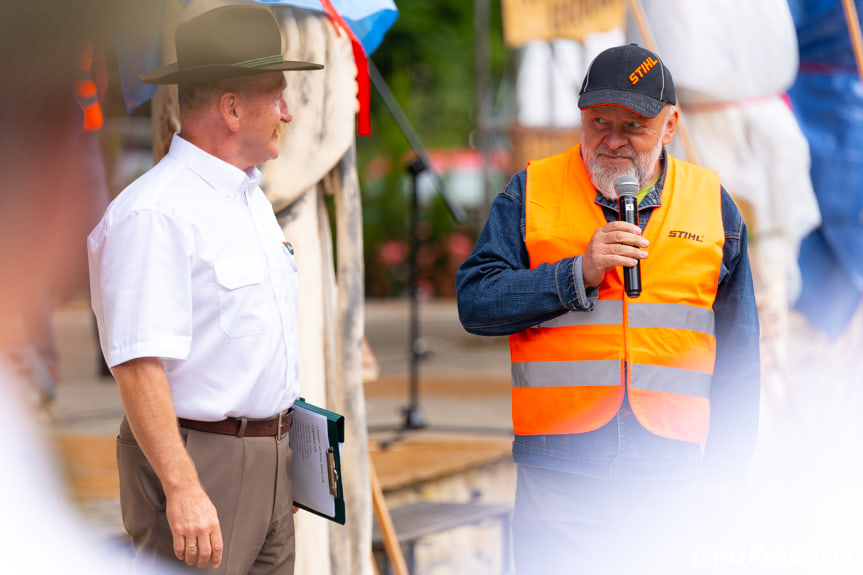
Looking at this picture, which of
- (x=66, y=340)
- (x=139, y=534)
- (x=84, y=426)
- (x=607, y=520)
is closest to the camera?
(x=139, y=534)

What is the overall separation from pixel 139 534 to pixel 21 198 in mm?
651

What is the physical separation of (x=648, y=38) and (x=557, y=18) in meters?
1.47

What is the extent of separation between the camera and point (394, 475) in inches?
168

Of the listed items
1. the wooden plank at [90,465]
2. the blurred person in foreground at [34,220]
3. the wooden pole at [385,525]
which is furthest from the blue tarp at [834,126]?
the blurred person in foreground at [34,220]

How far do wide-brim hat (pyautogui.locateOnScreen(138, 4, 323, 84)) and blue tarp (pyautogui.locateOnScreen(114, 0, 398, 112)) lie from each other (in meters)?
0.35

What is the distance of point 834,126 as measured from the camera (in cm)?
466

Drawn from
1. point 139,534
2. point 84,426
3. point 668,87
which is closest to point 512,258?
point 668,87

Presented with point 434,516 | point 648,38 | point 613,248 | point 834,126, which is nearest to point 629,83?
point 613,248

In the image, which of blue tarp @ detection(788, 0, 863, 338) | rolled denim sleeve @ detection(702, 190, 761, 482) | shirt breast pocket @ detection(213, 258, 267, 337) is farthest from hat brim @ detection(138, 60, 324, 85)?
blue tarp @ detection(788, 0, 863, 338)

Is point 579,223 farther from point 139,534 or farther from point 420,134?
point 420,134

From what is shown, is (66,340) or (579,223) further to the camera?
(66,340)

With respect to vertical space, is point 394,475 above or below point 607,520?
below

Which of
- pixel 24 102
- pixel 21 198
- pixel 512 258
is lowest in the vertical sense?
pixel 512 258

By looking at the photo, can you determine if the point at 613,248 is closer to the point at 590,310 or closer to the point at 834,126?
the point at 590,310
